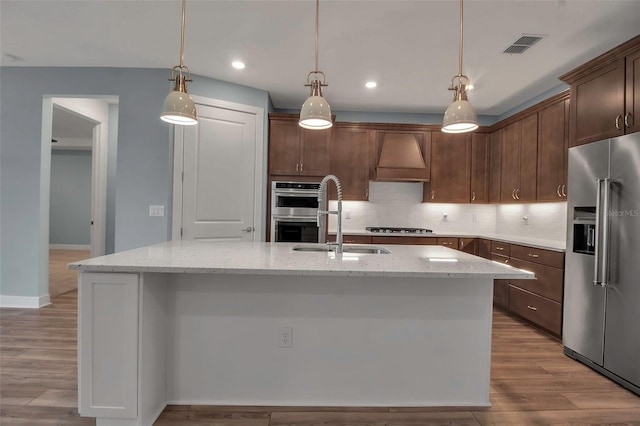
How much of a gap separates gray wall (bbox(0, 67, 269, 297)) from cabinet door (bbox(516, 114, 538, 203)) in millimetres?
3579

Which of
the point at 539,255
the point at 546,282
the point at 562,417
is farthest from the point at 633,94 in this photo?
the point at 562,417

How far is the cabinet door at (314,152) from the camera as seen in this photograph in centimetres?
461

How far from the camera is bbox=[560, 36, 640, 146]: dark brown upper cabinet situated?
7.84 feet

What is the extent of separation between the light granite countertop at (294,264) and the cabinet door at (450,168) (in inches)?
112

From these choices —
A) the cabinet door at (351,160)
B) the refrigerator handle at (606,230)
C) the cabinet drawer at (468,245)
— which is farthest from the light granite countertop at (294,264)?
the cabinet door at (351,160)

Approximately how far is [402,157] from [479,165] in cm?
111

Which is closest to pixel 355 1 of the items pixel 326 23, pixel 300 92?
pixel 326 23

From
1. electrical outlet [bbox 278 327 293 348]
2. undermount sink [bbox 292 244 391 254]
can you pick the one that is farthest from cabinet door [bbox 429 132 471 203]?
electrical outlet [bbox 278 327 293 348]

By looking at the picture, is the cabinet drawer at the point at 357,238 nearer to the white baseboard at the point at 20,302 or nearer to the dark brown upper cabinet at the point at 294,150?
the dark brown upper cabinet at the point at 294,150

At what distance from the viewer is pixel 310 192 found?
4.47 m

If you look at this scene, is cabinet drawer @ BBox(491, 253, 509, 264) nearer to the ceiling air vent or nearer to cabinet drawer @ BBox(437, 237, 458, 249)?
cabinet drawer @ BBox(437, 237, 458, 249)

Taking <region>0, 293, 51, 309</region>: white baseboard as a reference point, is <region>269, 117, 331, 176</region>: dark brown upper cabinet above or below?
above

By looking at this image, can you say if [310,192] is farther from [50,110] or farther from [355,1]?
[50,110]

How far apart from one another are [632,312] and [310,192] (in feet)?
10.6
